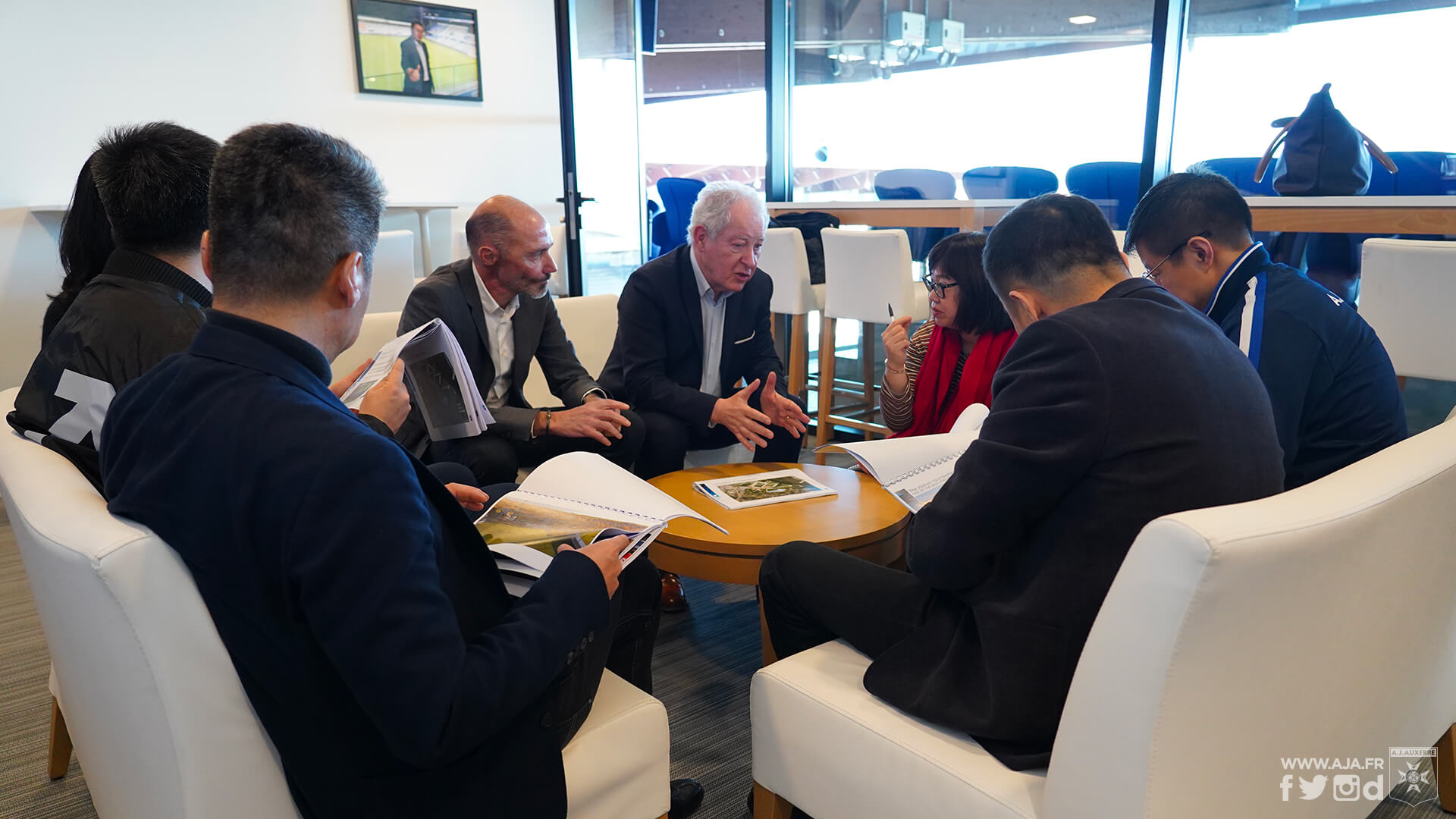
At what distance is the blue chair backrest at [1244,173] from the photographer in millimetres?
3777

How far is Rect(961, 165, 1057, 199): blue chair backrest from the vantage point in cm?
451

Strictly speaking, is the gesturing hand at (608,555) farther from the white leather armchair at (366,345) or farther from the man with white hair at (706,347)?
the white leather armchair at (366,345)

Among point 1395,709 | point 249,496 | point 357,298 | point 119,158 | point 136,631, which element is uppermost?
point 119,158

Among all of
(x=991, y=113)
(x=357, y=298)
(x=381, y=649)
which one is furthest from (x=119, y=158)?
(x=991, y=113)

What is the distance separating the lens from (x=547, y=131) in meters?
6.49

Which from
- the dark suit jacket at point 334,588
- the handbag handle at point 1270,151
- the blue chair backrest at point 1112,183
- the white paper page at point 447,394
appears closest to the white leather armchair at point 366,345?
the white paper page at point 447,394

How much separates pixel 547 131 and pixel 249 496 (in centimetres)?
608

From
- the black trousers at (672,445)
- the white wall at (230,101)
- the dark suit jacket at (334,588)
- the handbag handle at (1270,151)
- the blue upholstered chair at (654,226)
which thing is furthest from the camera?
the blue upholstered chair at (654,226)

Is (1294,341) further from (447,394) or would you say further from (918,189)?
(918,189)

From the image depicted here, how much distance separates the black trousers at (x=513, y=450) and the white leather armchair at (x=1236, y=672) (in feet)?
4.89

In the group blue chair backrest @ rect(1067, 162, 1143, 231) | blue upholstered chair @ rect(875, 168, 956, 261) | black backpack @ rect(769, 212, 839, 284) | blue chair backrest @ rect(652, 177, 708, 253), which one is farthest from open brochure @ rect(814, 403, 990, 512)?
blue chair backrest @ rect(652, 177, 708, 253)

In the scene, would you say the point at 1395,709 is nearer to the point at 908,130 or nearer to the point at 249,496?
the point at 249,496

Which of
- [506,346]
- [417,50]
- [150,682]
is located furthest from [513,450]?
[417,50]

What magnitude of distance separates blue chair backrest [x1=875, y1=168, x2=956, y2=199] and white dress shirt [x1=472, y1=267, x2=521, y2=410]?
115 inches
